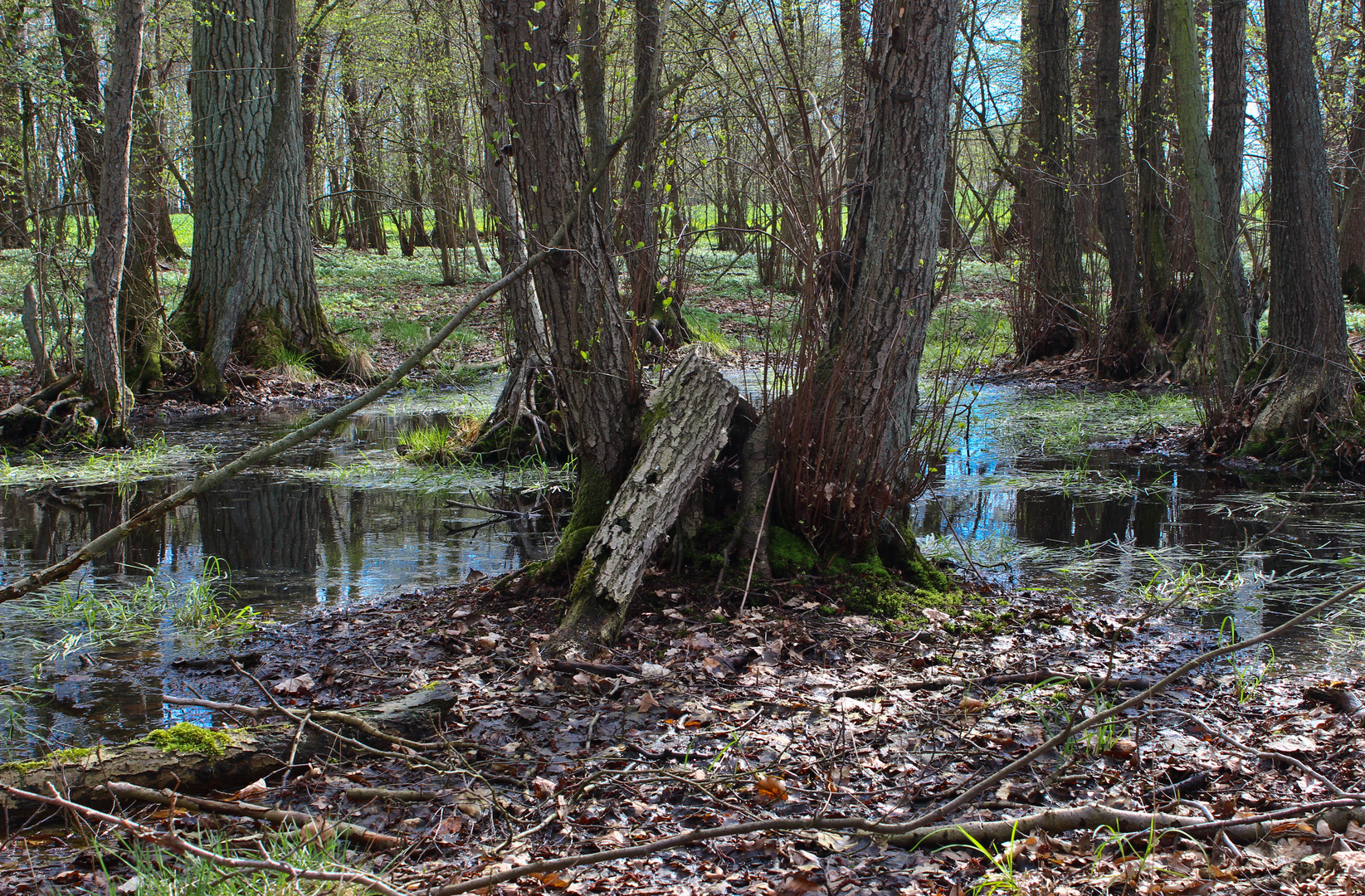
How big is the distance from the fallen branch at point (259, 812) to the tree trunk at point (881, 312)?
2.66 metres

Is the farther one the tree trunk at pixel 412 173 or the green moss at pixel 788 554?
the tree trunk at pixel 412 173

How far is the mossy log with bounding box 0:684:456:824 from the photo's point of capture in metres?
2.68

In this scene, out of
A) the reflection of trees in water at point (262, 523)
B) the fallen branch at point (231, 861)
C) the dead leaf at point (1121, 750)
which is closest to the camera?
the fallen branch at point (231, 861)

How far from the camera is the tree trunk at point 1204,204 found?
8.09 metres

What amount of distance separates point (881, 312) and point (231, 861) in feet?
11.4

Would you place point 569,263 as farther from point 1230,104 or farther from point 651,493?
point 1230,104

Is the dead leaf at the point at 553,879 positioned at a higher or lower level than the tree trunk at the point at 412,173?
lower

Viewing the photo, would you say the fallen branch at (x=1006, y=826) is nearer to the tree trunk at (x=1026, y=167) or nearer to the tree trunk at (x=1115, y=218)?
the tree trunk at (x=1026, y=167)

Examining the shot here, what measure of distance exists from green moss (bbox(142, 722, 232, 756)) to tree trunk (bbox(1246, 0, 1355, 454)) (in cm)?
774

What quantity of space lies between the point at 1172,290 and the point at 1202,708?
35.7 ft

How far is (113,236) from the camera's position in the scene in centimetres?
827

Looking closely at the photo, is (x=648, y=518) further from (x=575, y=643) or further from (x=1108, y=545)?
(x=1108, y=545)

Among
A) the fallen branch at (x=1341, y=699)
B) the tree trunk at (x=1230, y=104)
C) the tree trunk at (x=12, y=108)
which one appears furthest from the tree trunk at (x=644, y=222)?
the tree trunk at (x=12, y=108)

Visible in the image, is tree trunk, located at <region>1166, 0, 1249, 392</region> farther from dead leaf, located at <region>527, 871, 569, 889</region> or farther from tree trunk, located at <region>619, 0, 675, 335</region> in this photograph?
dead leaf, located at <region>527, 871, 569, 889</region>
